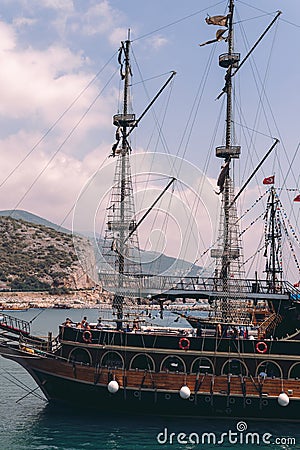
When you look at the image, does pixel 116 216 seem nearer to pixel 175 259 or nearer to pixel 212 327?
pixel 175 259

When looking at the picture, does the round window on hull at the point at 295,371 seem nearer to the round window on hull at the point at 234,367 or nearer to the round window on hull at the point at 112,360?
the round window on hull at the point at 234,367

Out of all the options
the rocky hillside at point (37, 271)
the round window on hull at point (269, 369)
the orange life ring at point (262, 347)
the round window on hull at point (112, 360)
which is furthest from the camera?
the rocky hillside at point (37, 271)

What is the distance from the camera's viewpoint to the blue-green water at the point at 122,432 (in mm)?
24797

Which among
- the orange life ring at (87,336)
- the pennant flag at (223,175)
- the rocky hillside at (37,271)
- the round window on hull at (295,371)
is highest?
the rocky hillside at (37,271)

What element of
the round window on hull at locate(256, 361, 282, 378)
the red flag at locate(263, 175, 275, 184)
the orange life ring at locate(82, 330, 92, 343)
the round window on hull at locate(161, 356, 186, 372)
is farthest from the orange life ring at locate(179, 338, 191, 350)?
the red flag at locate(263, 175, 275, 184)

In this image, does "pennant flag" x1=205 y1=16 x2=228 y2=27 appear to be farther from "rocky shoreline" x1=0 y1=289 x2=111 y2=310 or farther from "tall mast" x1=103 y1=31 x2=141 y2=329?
"rocky shoreline" x1=0 y1=289 x2=111 y2=310

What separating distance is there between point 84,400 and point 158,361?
13.2ft

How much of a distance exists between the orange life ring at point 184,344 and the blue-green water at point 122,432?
3250mm

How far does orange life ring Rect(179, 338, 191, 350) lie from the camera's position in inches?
1120

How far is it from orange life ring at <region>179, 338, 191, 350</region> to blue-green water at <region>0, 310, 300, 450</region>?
3250 mm

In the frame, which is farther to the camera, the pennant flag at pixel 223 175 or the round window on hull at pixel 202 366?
the pennant flag at pixel 223 175

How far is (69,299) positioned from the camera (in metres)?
179

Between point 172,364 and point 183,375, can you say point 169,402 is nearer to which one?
point 183,375

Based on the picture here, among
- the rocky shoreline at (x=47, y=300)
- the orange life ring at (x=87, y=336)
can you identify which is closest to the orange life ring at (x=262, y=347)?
the orange life ring at (x=87, y=336)
